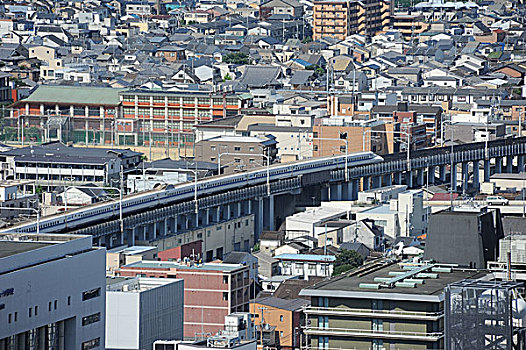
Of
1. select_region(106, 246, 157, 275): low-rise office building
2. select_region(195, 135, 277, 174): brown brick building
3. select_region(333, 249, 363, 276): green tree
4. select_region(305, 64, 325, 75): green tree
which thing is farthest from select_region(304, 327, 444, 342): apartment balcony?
select_region(305, 64, 325, 75): green tree

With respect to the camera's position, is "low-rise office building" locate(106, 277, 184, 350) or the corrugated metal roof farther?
the corrugated metal roof

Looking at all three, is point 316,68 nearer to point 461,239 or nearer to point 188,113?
point 188,113

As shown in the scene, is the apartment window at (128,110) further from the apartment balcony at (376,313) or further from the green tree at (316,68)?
the apartment balcony at (376,313)

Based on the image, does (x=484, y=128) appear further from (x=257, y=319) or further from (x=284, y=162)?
(x=257, y=319)

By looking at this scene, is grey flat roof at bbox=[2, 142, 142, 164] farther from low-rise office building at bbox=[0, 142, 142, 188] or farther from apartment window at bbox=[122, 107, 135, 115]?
apartment window at bbox=[122, 107, 135, 115]

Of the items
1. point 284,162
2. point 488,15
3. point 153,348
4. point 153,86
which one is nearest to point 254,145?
point 284,162

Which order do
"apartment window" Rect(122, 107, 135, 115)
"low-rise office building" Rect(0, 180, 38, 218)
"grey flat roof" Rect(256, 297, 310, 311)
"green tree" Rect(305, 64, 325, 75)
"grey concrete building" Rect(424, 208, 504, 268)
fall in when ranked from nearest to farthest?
"grey concrete building" Rect(424, 208, 504, 268), "grey flat roof" Rect(256, 297, 310, 311), "low-rise office building" Rect(0, 180, 38, 218), "apartment window" Rect(122, 107, 135, 115), "green tree" Rect(305, 64, 325, 75)
